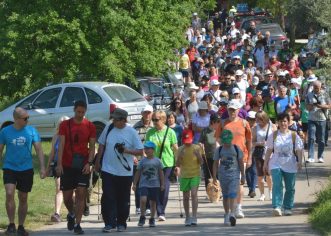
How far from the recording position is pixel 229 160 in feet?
52.5

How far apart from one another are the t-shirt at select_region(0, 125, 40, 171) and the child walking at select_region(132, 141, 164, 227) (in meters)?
1.96

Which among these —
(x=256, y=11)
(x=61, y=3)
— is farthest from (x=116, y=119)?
(x=256, y=11)

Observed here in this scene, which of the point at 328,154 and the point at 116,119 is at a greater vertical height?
the point at 116,119

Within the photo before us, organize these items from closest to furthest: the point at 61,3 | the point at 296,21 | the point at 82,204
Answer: the point at 82,204 < the point at 61,3 < the point at 296,21

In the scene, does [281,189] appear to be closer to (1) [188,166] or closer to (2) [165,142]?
(1) [188,166]

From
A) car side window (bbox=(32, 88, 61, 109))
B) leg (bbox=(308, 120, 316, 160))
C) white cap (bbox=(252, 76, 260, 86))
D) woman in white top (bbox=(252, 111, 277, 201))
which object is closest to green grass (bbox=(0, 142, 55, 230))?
woman in white top (bbox=(252, 111, 277, 201))

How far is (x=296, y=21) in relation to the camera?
171 feet

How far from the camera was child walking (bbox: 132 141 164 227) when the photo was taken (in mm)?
16047

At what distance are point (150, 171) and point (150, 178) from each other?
11cm

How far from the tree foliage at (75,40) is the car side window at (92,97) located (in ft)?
7.80

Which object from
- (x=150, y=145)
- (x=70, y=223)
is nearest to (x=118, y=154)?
(x=150, y=145)

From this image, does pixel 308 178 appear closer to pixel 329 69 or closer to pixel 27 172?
pixel 329 69

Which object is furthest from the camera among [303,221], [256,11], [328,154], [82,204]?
[256,11]

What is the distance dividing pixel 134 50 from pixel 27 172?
14973mm
